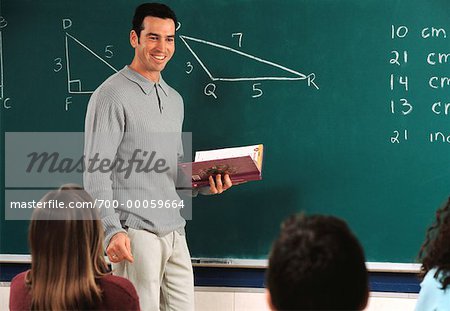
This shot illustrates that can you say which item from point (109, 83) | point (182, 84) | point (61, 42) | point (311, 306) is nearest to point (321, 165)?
point (182, 84)

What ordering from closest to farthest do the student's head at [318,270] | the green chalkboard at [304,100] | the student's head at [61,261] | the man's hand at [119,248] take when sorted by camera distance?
the student's head at [318,270], the student's head at [61,261], the man's hand at [119,248], the green chalkboard at [304,100]

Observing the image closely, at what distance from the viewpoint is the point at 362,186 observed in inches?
127

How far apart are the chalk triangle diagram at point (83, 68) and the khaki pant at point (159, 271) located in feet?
3.07

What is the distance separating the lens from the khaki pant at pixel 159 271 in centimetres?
281

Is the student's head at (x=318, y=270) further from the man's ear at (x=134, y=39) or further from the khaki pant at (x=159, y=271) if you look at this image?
the man's ear at (x=134, y=39)

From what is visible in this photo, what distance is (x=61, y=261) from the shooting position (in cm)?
196

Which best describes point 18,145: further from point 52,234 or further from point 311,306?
point 311,306

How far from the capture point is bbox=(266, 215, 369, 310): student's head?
48.6 inches

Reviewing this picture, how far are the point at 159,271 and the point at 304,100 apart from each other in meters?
1.01

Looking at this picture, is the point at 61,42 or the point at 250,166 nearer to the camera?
the point at 250,166

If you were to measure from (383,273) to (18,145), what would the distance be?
5.97ft

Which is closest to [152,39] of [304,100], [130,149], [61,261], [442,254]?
[130,149]

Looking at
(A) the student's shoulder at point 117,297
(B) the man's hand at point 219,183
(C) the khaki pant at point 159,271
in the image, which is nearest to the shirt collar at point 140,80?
(B) the man's hand at point 219,183

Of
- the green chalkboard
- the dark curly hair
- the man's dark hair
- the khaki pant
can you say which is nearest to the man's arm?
the khaki pant
